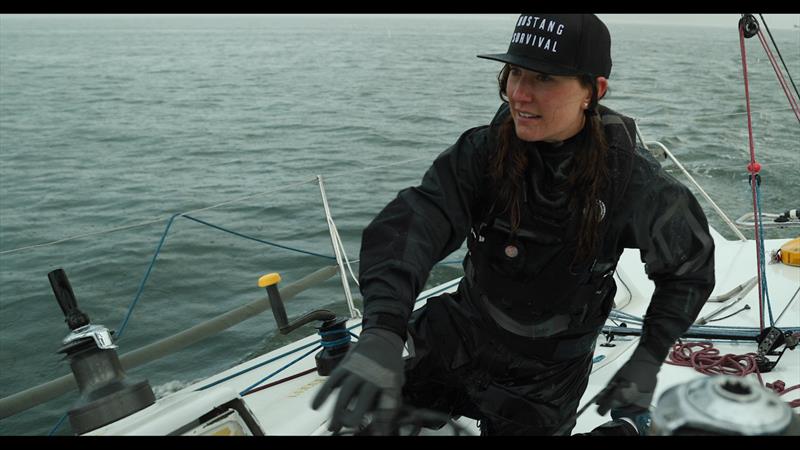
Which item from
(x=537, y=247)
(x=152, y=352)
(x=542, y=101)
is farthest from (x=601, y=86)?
(x=152, y=352)

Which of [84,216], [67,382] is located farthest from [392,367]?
[84,216]

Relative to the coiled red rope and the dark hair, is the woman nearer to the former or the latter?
the dark hair

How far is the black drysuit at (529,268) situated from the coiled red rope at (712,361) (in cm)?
88

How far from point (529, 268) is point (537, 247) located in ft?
0.17

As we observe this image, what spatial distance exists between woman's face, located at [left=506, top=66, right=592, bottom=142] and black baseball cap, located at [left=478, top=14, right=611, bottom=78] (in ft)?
0.12

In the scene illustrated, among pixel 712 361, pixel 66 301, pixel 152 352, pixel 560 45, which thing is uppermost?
pixel 560 45

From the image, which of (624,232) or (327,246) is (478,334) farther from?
(327,246)

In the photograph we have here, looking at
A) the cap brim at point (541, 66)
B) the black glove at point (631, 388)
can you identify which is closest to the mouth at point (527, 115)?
the cap brim at point (541, 66)

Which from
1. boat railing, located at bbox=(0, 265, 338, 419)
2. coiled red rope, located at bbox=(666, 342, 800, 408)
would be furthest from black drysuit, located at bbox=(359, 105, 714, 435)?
boat railing, located at bbox=(0, 265, 338, 419)

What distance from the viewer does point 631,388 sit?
147 cm

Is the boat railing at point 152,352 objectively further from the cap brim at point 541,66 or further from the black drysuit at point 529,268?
the cap brim at point 541,66

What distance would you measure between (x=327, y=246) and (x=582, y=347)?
493 centimetres

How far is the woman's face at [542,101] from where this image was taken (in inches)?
60.7

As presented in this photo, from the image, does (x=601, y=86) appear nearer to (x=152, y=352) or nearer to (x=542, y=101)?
(x=542, y=101)
